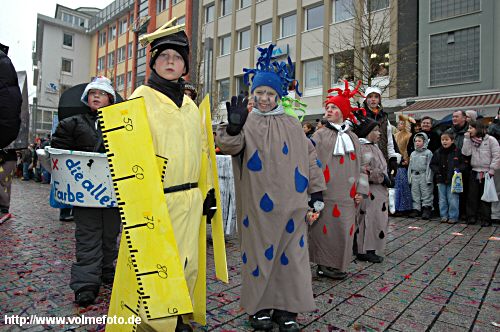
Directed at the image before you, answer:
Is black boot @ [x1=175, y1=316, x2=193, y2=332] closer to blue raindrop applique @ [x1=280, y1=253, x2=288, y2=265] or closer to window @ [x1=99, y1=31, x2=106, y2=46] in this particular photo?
blue raindrop applique @ [x1=280, y1=253, x2=288, y2=265]

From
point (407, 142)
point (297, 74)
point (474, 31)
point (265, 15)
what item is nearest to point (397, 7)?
point (474, 31)

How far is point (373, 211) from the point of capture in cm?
470

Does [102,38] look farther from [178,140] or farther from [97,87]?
[178,140]

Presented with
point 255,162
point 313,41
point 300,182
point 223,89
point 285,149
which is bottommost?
point 300,182

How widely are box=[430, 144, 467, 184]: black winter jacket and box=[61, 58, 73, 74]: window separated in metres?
51.0

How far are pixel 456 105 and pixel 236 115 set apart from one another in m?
14.8

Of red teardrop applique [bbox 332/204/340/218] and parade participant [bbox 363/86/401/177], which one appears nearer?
red teardrop applique [bbox 332/204/340/218]

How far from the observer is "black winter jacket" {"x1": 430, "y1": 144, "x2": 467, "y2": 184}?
7.66 m

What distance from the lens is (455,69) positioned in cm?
1639

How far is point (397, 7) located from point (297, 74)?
6552mm

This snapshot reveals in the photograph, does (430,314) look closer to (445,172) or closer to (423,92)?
(445,172)

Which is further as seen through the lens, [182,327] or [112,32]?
[112,32]

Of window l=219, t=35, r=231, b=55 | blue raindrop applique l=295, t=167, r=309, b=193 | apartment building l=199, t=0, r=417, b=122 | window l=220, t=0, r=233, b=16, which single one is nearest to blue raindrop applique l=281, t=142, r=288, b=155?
blue raindrop applique l=295, t=167, r=309, b=193

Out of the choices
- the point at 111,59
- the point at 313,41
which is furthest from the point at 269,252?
the point at 111,59
